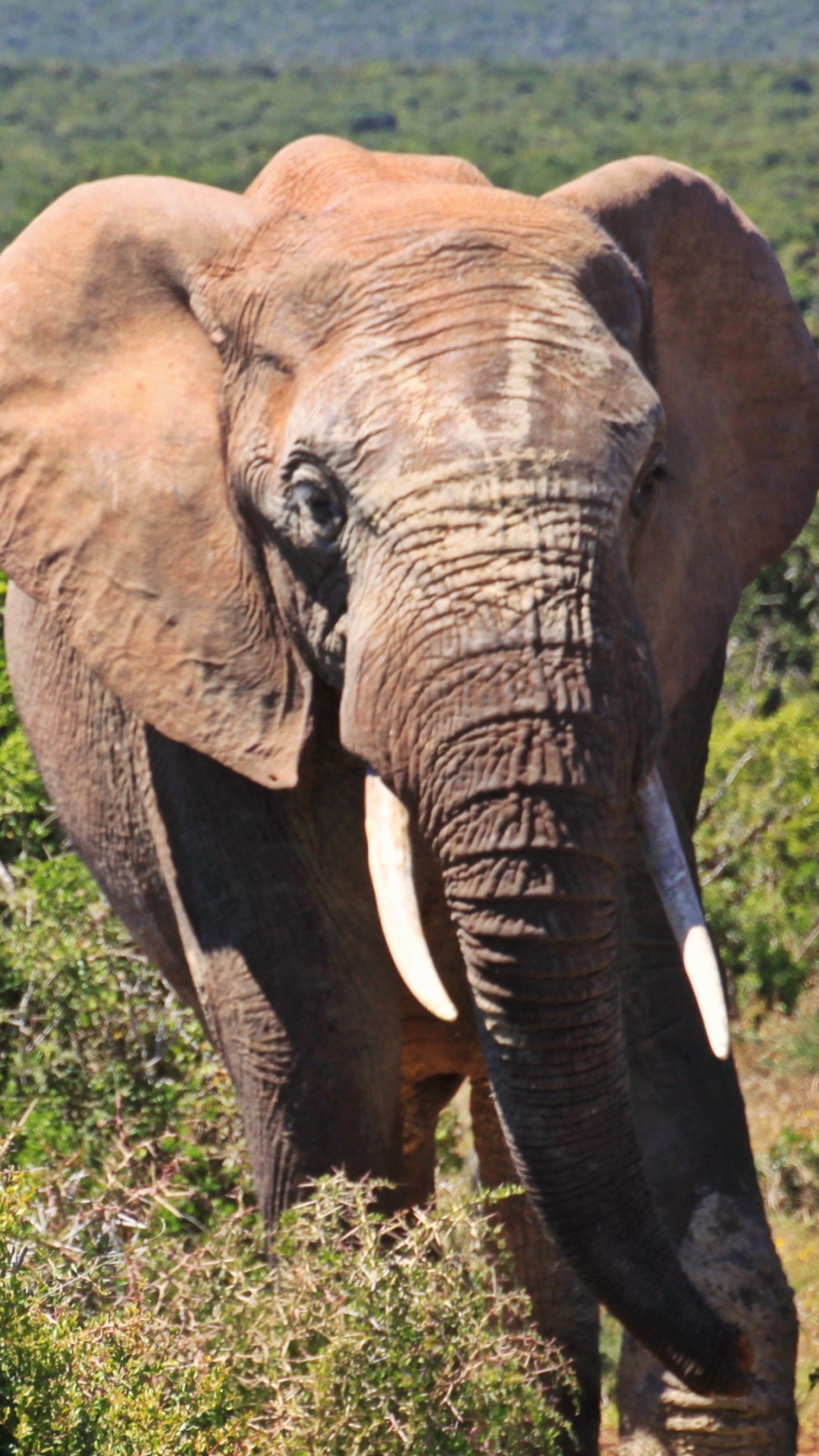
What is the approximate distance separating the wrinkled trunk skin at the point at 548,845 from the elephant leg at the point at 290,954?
0.54m

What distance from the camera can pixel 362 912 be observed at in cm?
372

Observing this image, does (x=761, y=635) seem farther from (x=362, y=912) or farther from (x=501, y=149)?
(x=501, y=149)

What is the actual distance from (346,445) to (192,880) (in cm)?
98

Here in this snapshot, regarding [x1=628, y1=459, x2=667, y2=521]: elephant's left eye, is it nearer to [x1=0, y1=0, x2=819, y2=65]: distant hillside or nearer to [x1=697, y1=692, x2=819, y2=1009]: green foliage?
[x1=697, y1=692, x2=819, y2=1009]: green foliage

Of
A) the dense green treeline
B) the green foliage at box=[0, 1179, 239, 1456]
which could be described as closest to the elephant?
the green foliage at box=[0, 1179, 239, 1456]

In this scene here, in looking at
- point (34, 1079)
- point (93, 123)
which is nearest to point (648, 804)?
point (34, 1079)

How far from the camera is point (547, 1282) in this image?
14.9 ft

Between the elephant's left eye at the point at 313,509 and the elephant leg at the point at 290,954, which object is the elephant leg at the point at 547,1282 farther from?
the elephant's left eye at the point at 313,509

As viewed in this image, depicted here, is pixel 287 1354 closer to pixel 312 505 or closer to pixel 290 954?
pixel 290 954

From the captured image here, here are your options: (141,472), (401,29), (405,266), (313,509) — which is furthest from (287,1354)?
(401,29)

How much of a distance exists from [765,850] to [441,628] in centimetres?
446

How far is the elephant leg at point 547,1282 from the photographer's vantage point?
4.38 meters

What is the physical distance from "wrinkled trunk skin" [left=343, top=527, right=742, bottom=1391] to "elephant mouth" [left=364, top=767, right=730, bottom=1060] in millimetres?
97

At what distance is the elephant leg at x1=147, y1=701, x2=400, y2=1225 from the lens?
12.0 ft
